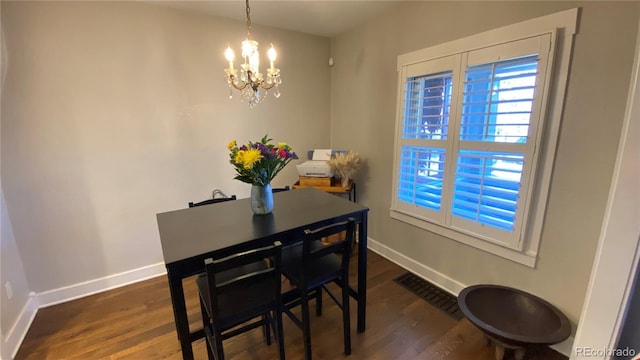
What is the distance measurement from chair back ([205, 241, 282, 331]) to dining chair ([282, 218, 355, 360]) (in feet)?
0.51

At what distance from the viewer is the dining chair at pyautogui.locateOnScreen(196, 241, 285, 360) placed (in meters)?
1.19

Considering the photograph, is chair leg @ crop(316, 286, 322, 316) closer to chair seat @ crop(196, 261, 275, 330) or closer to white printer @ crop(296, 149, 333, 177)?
chair seat @ crop(196, 261, 275, 330)

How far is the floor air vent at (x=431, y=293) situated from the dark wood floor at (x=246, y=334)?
0.06m

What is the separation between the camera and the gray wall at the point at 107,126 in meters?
2.01

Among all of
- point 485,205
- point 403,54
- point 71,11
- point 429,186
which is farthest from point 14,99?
point 485,205

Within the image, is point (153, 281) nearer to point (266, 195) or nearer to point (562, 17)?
point (266, 195)

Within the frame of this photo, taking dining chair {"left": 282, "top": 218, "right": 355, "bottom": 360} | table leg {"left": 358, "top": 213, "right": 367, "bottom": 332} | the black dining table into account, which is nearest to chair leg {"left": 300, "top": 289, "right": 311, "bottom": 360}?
dining chair {"left": 282, "top": 218, "right": 355, "bottom": 360}

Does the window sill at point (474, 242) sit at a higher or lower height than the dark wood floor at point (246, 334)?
higher

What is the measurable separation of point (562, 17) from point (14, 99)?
140 inches

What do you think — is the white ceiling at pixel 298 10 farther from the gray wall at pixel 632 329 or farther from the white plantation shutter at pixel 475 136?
the gray wall at pixel 632 329

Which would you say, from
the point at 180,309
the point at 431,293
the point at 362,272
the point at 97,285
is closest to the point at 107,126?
the point at 97,285

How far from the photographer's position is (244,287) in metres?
1.32

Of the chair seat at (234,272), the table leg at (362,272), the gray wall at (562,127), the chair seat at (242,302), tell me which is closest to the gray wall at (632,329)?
the gray wall at (562,127)

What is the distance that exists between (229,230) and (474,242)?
178 cm
